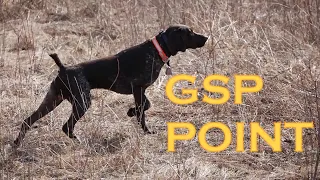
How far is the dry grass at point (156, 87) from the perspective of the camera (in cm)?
441

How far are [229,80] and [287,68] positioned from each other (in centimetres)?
67

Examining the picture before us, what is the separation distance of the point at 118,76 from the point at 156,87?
1.30 m

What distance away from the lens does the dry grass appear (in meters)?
4.41

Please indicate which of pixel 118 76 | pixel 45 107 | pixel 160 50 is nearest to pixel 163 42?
pixel 160 50

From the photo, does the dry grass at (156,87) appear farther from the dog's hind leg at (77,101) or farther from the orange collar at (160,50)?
the orange collar at (160,50)

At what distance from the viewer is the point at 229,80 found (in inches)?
251

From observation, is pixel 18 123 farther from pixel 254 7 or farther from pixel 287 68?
pixel 254 7

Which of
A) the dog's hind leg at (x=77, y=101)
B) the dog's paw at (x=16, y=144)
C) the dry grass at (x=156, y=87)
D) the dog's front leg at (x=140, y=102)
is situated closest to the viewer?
the dry grass at (x=156, y=87)

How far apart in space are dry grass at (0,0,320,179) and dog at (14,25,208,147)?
0.19m

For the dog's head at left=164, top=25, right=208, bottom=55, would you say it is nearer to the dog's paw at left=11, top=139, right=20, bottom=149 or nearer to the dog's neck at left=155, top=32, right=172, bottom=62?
the dog's neck at left=155, top=32, right=172, bottom=62

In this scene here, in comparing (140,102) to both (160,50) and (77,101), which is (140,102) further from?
(77,101)

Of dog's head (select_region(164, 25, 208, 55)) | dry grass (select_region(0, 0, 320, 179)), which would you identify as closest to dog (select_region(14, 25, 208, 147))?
dog's head (select_region(164, 25, 208, 55))

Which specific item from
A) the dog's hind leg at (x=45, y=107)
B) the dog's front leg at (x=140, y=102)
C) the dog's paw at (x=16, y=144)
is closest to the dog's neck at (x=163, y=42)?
the dog's front leg at (x=140, y=102)

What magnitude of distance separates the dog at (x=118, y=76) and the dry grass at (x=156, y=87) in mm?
193
